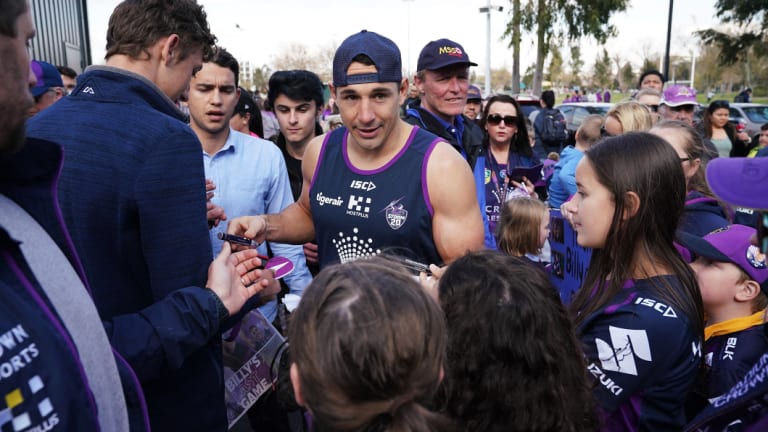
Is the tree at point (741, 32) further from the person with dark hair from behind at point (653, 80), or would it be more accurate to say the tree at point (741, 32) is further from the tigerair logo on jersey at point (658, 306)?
the tigerair logo on jersey at point (658, 306)

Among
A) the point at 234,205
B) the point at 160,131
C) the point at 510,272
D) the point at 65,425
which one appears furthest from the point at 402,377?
the point at 234,205

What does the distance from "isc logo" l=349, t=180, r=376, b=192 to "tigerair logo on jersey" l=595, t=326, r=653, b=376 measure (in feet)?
3.77

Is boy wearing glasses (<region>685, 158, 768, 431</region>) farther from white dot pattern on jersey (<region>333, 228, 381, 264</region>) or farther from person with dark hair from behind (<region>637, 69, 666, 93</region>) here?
person with dark hair from behind (<region>637, 69, 666, 93</region>)

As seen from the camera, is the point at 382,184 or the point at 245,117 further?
the point at 245,117

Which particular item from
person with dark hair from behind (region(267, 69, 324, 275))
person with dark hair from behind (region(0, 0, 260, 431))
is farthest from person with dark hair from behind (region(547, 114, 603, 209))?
person with dark hair from behind (region(0, 0, 260, 431))

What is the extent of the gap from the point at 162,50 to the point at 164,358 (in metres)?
1.05

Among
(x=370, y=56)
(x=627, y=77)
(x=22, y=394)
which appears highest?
(x=627, y=77)

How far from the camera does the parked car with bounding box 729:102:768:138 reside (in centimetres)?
1658

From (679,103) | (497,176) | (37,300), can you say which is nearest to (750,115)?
(679,103)

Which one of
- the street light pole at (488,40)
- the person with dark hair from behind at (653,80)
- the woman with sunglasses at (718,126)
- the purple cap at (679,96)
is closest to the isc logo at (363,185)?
the purple cap at (679,96)

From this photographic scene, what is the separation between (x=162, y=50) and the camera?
1.94 metres

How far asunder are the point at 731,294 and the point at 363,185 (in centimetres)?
162

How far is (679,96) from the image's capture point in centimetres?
679

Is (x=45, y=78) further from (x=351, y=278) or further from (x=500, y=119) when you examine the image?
(x=351, y=278)
